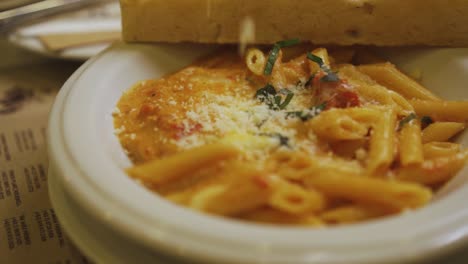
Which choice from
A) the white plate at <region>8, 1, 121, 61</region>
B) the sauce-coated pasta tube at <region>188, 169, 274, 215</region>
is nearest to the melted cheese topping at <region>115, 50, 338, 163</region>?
the sauce-coated pasta tube at <region>188, 169, 274, 215</region>

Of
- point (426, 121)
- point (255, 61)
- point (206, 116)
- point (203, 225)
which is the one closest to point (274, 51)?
point (255, 61)

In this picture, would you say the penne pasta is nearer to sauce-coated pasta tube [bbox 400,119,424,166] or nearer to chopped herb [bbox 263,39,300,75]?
chopped herb [bbox 263,39,300,75]

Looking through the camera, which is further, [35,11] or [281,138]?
[35,11]

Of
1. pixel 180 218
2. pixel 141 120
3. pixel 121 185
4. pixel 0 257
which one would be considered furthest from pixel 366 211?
pixel 0 257

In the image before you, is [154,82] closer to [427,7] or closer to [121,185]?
[121,185]

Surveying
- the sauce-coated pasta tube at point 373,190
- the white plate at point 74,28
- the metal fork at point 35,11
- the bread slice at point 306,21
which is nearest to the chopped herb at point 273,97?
the bread slice at point 306,21

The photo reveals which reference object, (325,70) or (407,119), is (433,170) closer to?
(407,119)
